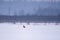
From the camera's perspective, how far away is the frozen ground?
158cm

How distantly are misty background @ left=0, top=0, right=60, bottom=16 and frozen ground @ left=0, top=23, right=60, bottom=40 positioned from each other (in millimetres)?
167

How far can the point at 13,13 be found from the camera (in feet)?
5.24

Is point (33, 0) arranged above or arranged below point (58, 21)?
above

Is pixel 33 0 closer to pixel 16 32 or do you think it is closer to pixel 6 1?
pixel 6 1

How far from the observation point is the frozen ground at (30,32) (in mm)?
1577

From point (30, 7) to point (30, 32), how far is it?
344 mm

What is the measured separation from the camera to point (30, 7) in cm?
159

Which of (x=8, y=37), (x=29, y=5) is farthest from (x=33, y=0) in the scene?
(x=8, y=37)

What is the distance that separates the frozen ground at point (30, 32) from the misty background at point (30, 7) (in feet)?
0.55

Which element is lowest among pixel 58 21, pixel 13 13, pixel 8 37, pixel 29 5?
pixel 8 37

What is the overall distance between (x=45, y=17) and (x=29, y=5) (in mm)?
276

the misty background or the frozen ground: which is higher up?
the misty background

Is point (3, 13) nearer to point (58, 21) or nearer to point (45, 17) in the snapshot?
point (45, 17)

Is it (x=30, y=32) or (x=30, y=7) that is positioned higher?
(x=30, y=7)
